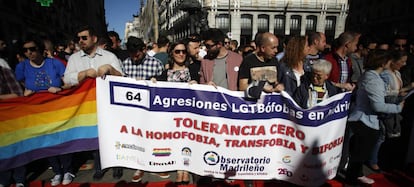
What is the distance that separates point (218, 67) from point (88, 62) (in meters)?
1.74

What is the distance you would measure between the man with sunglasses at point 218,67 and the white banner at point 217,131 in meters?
0.66

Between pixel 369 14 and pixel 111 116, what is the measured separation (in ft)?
144

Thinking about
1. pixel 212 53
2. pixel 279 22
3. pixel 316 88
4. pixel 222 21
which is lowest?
pixel 316 88

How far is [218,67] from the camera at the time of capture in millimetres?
3701

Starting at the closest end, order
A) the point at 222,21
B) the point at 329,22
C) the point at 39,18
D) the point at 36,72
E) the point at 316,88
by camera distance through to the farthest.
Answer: the point at 316,88, the point at 36,72, the point at 39,18, the point at 222,21, the point at 329,22

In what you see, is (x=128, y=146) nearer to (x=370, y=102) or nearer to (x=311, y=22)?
(x=370, y=102)

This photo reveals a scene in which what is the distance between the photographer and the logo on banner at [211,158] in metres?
3.13

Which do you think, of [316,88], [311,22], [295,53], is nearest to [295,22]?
[311,22]

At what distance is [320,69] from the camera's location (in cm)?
303

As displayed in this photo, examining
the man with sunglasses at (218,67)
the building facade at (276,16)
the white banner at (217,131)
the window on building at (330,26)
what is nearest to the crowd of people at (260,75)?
the man with sunglasses at (218,67)

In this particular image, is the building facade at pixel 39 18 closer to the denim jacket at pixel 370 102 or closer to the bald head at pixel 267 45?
the bald head at pixel 267 45

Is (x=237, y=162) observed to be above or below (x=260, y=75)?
below

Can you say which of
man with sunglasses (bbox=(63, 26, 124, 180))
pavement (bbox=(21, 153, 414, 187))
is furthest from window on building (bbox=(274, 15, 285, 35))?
man with sunglasses (bbox=(63, 26, 124, 180))

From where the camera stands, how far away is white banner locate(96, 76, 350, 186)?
2996 mm
